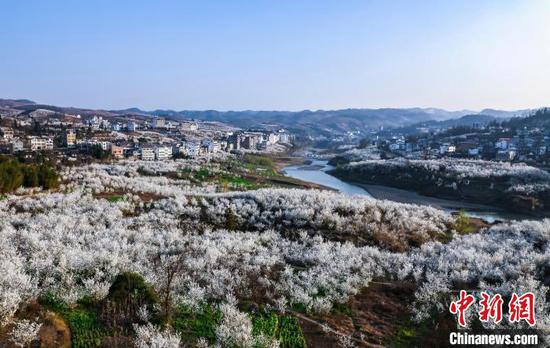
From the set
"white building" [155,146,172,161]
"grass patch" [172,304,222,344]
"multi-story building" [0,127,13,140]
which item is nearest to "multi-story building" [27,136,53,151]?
"multi-story building" [0,127,13,140]

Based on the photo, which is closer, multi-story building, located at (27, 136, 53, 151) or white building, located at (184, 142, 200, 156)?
multi-story building, located at (27, 136, 53, 151)

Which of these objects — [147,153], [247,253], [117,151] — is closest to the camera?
[247,253]

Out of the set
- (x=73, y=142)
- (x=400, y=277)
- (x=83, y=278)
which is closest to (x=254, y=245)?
(x=400, y=277)

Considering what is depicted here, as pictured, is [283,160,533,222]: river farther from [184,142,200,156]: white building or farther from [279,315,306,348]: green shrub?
[279,315,306,348]: green shrub

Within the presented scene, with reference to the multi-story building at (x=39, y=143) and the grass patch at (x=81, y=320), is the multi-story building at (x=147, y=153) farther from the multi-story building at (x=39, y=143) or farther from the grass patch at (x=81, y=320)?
the grass patch at (x=81, y=320)

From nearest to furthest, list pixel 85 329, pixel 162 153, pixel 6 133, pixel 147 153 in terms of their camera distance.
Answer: pixel 85 329, pixel 147 153, pixel 6 133, pixel 162 153

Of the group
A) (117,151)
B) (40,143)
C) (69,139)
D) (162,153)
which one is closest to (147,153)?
(162,153)

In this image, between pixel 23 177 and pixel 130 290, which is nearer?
pixel 130 290

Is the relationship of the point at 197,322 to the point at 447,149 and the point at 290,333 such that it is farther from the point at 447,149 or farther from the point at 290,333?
the point at 447,149

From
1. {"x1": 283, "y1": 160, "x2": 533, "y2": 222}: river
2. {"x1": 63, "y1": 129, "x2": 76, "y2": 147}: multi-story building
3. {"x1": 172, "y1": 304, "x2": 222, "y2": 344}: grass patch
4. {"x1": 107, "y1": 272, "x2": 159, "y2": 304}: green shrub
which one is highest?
{"x1": 63, "y1": 129, "x2": 76, "y2": 147}: multi-story building

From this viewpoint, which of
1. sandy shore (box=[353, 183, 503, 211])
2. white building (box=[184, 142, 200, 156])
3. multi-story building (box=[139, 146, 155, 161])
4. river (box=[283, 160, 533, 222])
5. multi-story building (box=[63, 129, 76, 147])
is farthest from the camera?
white building (box=[184, 142, 200, 156])

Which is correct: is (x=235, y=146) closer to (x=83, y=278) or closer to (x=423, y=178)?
(x=423, y=178)
